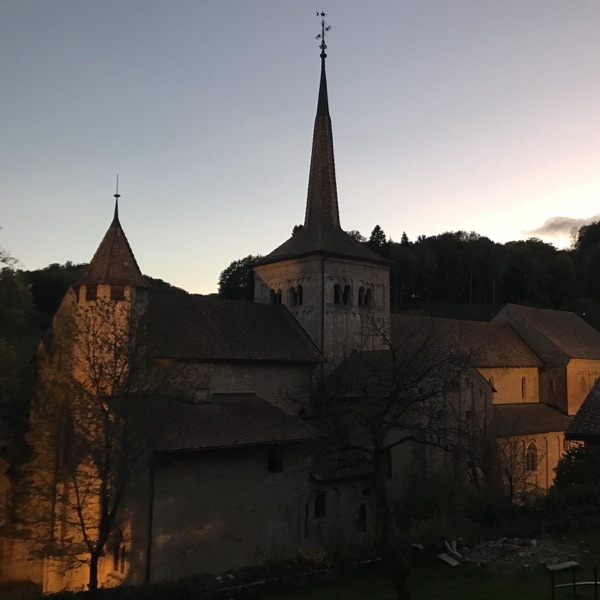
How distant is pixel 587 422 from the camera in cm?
2253

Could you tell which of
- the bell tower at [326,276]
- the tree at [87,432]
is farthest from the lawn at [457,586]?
the bell tower at [326,276]

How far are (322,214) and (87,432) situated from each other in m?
20.4

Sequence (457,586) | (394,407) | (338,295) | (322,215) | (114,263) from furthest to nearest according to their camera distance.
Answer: (322,215)
(338,295)
(394,407)
(114,263)
(457,586)

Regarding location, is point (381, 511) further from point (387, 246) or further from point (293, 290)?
point (387, 246)

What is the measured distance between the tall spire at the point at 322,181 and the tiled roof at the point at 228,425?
1219 cm

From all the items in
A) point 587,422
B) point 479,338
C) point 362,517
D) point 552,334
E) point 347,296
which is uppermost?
point 347,296

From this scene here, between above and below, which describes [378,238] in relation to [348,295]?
above

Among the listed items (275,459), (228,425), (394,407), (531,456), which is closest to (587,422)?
(394,407)

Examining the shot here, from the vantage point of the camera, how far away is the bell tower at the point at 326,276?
1247 inches

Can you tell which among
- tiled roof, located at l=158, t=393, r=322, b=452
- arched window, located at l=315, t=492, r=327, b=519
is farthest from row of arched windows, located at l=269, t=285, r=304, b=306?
arched window, located at l=315, t=492, r=327, b=519

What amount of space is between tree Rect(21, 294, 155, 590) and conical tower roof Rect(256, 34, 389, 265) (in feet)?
44.9

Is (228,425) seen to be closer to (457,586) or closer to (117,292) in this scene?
(117,292)

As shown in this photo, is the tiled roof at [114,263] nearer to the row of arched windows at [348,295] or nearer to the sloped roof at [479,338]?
the row of arched windows at [348,295]

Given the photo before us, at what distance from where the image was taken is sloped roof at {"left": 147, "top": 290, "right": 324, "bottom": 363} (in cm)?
2548
